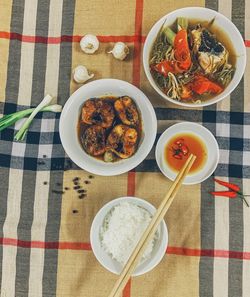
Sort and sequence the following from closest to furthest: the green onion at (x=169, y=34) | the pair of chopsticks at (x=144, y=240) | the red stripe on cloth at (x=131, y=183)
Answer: the pair of chopsticks at (x=144, y=240) → the green onion at (x=169, y=34) → the red stripe on cloth at (x=131, y=183)

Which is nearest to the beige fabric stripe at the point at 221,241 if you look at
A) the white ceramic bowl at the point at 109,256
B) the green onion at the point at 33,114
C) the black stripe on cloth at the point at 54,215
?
the white ceramic bowl at the point at 109,256

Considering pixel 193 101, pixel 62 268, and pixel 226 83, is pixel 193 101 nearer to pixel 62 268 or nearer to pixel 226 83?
pixel 226 83

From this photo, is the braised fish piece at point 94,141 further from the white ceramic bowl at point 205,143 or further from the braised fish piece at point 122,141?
the white ceramic bowl at point 205,143

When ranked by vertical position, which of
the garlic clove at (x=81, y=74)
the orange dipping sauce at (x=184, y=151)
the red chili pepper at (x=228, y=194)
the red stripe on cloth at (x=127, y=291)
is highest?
the garlic clove at (x=81, y=74)

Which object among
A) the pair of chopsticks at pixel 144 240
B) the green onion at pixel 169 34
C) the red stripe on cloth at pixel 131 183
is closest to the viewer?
the pair of chopsticks at pixel 144 240

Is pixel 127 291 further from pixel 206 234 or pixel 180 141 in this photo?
pixel 180 141

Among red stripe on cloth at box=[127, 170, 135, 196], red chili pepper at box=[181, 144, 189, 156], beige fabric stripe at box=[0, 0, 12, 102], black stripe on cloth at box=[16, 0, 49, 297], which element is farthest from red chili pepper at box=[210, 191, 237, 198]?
beige fabric stripe at box=[0, 0, 12, 102]
